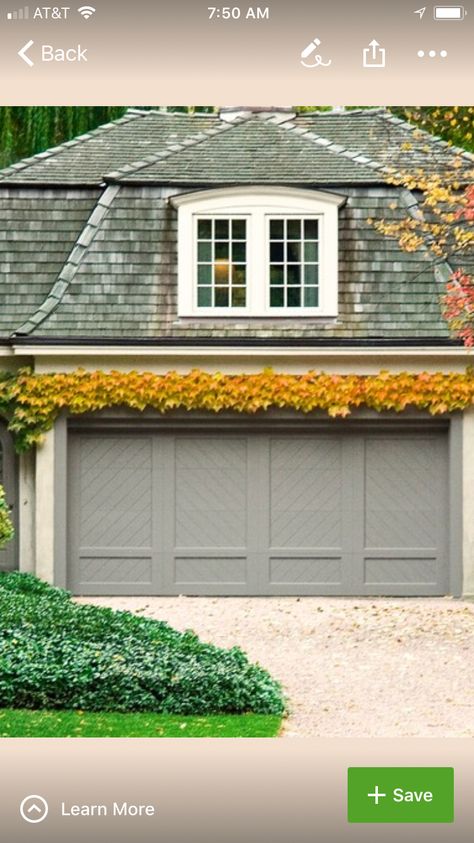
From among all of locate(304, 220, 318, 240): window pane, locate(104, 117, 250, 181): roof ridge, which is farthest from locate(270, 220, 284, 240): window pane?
locate(104, 117, 250, 181): roof ridge

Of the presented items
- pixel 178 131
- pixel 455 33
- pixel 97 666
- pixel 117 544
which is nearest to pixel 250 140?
pixel 178 131

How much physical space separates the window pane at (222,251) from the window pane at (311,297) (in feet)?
3.50

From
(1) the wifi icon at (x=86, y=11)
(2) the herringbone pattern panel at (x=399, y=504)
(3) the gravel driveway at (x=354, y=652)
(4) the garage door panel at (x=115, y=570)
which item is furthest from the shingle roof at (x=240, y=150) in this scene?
(1) the wifi icon at (x=86, y=11)

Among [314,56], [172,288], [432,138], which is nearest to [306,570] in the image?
[172,288]

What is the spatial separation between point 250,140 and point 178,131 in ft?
6.40

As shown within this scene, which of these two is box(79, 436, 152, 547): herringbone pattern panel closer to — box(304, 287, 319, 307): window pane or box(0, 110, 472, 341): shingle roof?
box(0, 110, 472, 341): shingle roof

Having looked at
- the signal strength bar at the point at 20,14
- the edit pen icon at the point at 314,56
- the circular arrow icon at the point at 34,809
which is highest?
the signal strength bar at the point at 20,14

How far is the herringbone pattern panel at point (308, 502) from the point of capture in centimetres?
1488

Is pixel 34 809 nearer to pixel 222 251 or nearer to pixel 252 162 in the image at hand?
pixel 222 251

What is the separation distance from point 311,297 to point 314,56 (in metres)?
11.6

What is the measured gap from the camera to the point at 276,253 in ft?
48.6

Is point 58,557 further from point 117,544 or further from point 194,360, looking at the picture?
point 194,360

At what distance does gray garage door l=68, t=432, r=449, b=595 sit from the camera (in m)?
14.8

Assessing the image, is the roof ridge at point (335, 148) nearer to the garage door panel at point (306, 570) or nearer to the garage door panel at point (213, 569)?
the garage door panel at point (306, 570)
